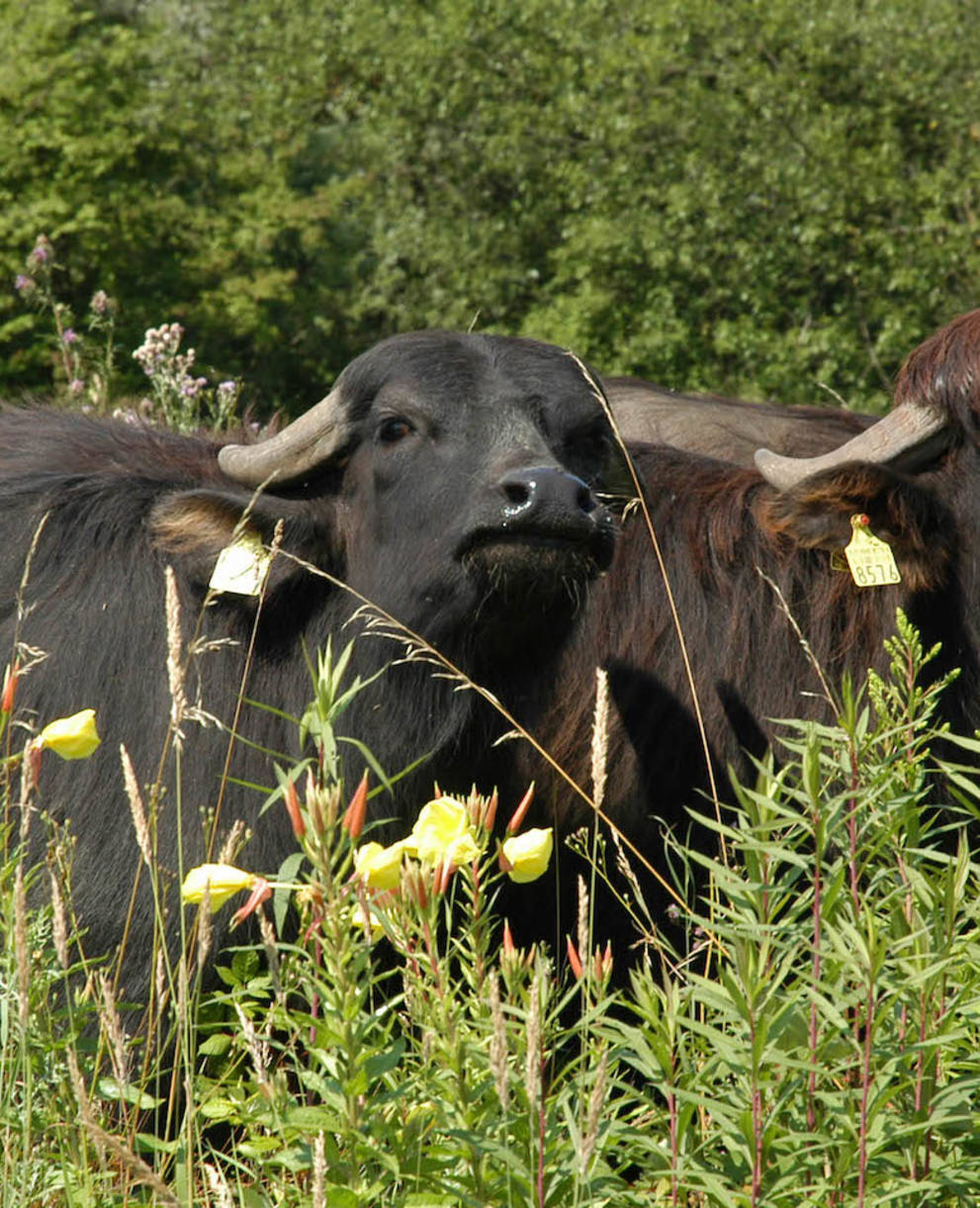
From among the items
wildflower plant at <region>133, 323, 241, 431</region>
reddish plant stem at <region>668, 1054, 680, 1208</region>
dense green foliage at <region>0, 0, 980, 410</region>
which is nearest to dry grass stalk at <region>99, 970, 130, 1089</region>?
reddish plant stem at <region>668, 1054, 680, 1208</region>

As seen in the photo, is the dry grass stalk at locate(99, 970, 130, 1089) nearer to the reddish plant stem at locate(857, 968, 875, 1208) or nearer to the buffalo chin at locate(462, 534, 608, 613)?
the reddish plant stem at locate(857, 968, 875, 1208)

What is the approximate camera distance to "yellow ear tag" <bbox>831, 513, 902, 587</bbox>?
15.5 feet

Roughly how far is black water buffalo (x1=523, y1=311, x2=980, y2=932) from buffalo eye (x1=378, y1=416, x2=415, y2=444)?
0.99m

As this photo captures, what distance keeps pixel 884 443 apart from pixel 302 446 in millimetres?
1753

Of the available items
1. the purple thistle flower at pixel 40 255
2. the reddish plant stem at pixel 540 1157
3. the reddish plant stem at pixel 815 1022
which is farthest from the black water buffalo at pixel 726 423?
the reddish plant stem at pixel 540 1157

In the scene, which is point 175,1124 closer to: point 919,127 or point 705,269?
point 705,269

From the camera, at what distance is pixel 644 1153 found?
2824 mm

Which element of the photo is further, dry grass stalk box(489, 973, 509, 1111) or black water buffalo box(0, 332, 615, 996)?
black water buffalo box(0, 332, 615, 996)

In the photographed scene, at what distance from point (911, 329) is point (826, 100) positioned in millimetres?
2753

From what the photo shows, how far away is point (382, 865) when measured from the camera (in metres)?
2.33

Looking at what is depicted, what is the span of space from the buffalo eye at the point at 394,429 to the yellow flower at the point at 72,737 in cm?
186

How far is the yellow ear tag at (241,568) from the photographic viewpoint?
14.1 feet

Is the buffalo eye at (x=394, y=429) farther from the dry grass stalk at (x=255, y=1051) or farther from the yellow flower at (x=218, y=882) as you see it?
the dry grass stalk at (x=255, y=1051)

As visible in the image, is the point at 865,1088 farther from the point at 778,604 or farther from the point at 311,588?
the point at 778,604
